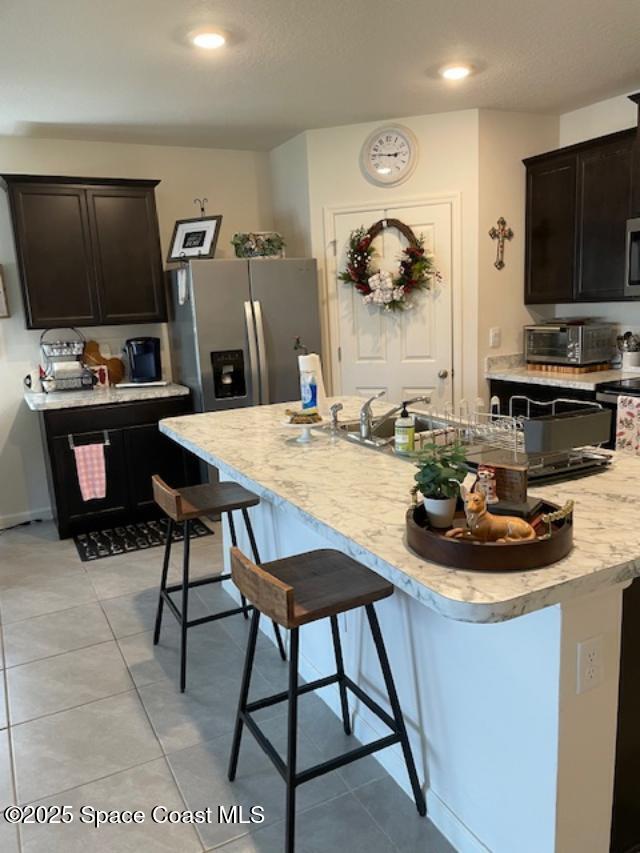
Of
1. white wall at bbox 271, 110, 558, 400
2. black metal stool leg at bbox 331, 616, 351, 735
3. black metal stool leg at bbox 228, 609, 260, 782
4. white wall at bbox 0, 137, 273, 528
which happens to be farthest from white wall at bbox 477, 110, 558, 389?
black metal stool leg at bbox 228, 609, 260, 782

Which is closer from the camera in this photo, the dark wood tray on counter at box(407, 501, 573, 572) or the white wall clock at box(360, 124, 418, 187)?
the dark wood tray on counter at box(407, 501, 573, 572)

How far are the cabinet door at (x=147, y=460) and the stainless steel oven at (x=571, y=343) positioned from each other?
8.34ft

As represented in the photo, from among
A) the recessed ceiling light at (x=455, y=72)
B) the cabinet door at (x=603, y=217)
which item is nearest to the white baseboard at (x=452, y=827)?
the cabinet door at (x=603, y=217)

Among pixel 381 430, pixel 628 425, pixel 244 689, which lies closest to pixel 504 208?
pixel 628 425

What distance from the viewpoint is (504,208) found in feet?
14.3

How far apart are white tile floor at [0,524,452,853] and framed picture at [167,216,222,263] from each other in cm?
227

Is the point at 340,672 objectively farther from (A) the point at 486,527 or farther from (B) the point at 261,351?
(B) the point at 261,351

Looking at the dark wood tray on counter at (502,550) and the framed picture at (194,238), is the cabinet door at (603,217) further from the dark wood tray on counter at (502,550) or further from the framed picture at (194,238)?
the dark wood tray on counter at (502,550)

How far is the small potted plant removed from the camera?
1413 mm

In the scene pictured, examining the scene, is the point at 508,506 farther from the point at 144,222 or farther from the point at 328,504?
the point at 144,222

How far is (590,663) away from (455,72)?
125 inches

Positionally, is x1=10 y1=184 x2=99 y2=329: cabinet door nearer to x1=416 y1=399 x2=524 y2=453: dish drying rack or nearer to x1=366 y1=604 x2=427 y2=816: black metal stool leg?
x1=416 y1=399 x2=524 y2=453: dish drying rack

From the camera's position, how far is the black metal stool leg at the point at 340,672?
2105 millimetres

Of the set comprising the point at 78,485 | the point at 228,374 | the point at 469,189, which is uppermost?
the point at 469,189
